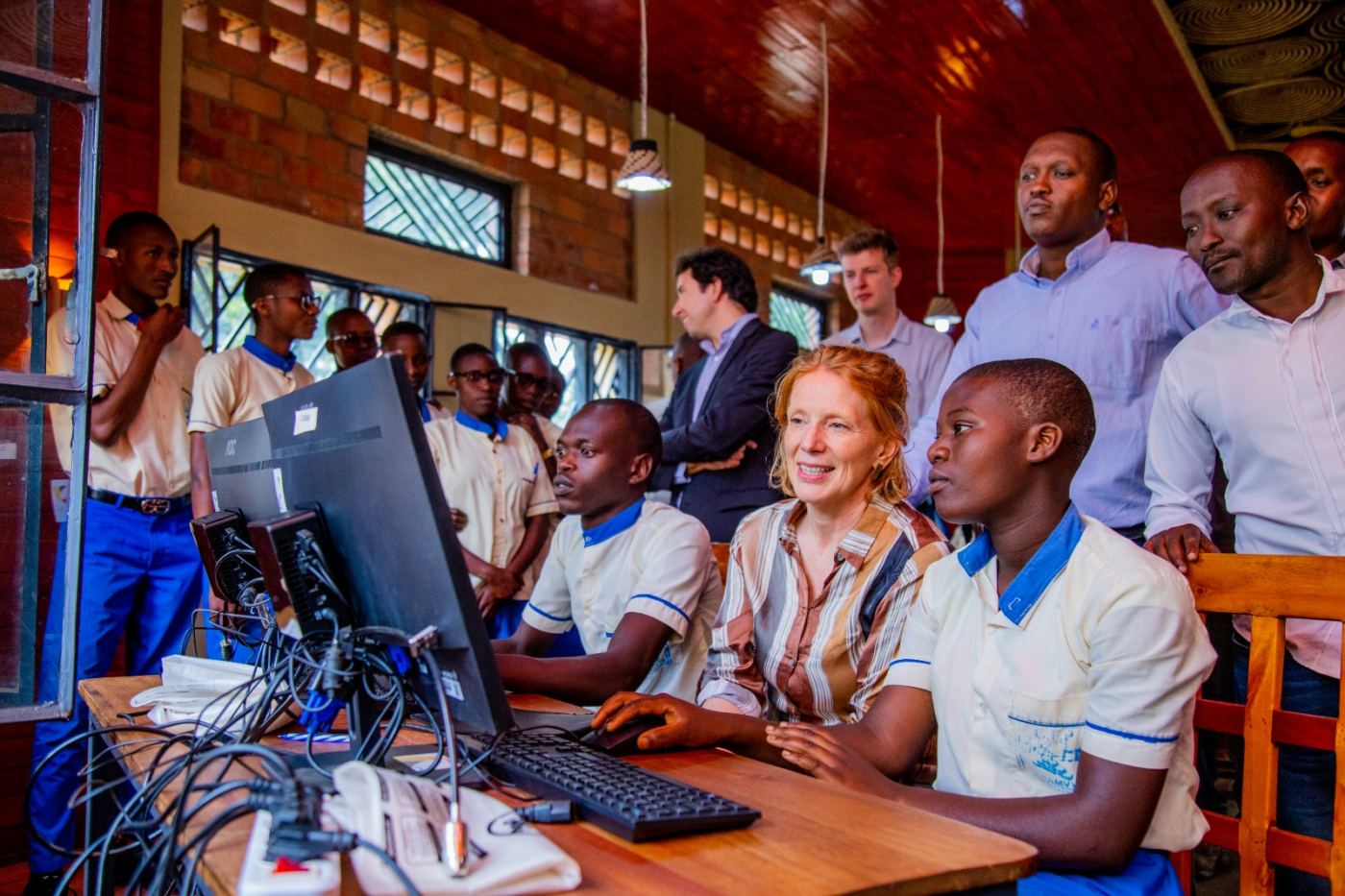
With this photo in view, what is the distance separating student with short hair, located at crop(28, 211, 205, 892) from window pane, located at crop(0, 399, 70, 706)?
0.66 m

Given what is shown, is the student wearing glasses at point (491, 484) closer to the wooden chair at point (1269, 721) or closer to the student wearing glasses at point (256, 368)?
the student wearing glasses at point (256, 368)

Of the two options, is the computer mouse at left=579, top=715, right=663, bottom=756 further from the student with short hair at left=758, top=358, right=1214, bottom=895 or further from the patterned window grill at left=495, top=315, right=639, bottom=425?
the patterned window grill at left=495, top=315, right=639, bottom=425

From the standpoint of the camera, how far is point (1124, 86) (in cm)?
787

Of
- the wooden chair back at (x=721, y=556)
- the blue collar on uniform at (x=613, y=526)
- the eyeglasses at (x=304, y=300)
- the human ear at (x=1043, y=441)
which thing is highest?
the eyeglasses at (x=304, y=300)

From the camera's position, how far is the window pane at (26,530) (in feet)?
7.11

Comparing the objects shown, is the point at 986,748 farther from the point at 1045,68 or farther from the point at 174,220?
the point at 1045,68

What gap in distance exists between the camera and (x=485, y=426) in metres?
4.10

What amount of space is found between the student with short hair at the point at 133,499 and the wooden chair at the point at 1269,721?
8.56 ft

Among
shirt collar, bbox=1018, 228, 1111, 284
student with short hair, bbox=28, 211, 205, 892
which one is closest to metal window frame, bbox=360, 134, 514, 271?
student with short hair, bbox=28, 211, 205, 892

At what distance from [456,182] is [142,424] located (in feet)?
13.7

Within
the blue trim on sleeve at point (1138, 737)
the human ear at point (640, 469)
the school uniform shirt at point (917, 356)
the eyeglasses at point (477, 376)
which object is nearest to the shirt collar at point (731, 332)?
the school uniform shirt at point (917, 356)

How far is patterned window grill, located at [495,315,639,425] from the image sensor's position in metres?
7.30

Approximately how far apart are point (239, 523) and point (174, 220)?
391 centimetres

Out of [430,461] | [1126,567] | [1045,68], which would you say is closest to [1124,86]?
[1045,68]
